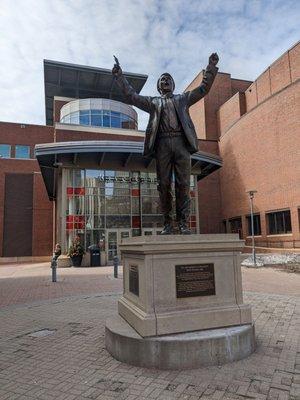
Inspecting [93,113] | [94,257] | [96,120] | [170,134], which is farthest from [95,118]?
[170,134]

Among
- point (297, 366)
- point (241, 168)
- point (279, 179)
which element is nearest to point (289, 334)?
point (297, 366)

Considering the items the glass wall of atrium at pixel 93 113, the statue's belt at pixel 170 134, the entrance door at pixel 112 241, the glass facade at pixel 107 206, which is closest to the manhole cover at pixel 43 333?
the statue's belt at pixel 170 134

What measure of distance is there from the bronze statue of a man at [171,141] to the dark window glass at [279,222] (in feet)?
80.8

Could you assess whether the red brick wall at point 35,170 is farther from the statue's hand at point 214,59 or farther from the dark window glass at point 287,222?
the statue's hand at point 214,59

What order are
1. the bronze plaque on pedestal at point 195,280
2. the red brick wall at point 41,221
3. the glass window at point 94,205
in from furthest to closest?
the red brick wall at point 41,221
the glass window at point 94,205
the bronze plaque on pedestal at point 195,280

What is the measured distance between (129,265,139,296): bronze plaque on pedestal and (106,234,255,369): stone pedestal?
0.05 ft

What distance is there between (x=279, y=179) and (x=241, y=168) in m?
6.80

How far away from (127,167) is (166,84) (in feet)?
71.3

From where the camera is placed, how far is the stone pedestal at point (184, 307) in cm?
453

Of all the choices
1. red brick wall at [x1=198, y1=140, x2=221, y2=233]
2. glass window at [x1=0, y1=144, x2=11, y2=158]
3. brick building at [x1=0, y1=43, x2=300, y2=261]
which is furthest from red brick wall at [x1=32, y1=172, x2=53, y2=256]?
red brick wall at [x1=198, y1=140, x2=221, y2=233]

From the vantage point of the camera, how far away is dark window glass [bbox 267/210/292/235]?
28.7 m

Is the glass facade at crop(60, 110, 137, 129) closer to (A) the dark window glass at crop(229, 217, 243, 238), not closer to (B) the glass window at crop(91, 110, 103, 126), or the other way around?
(B) the glass window at crop(91, 110, 103, 126)

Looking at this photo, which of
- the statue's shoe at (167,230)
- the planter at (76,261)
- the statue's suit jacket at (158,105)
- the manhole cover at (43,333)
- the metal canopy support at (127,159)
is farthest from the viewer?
the metal canopy support at (127,159)

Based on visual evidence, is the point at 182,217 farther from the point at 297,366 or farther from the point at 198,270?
the point at 297,366
